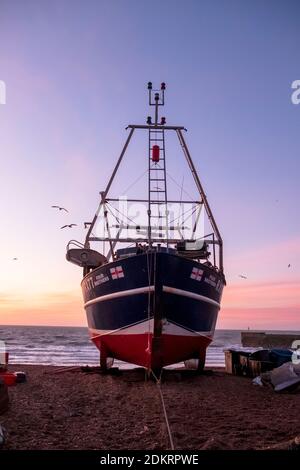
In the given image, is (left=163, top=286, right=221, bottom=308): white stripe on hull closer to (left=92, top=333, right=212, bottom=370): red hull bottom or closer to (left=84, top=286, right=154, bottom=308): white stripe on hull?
(left=84, top=286, right=154, bottom=308): white stripe on hull

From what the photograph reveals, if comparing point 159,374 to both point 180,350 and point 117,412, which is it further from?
point 117,412

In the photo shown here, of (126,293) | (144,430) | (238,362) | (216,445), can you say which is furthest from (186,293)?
(216,445)

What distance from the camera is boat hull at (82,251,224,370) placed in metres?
12.6

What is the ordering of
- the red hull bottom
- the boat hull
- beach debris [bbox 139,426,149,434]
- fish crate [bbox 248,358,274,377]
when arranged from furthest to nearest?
1. fish crate [bbox 248,358,274,377]
2. the boat hull
3. the red hull bottom
4. beach debris [bbox 139,426,149,434]

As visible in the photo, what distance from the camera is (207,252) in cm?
1667

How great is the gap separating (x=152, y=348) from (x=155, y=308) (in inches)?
42.5

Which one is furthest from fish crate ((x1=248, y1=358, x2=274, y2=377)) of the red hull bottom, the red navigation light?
the red navigation light

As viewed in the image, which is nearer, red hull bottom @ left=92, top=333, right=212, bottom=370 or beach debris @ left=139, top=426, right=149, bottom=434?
→ beach debris @ left=139, top=426, right=149, bottom=434

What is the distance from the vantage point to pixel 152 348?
12.4 metres

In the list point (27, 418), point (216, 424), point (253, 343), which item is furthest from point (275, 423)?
point (253, 343)

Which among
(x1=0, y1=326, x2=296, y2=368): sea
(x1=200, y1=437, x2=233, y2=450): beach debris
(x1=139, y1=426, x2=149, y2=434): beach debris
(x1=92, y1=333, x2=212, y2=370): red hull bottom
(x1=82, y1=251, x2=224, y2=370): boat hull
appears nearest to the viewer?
(x1=200, y1=437, x2=233, y2=450): beach debris

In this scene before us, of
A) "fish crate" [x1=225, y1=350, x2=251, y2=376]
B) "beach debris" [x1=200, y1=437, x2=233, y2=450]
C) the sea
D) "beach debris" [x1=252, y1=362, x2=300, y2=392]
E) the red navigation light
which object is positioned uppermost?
the red navigation light

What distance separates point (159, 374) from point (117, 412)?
469 cm

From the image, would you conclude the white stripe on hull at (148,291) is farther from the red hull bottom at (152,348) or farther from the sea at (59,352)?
the sea at (59,352)
